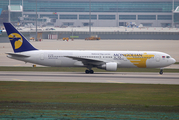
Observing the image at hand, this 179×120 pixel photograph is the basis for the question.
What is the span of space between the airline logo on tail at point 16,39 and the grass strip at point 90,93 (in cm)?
1135

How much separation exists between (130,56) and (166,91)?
14.0 metres

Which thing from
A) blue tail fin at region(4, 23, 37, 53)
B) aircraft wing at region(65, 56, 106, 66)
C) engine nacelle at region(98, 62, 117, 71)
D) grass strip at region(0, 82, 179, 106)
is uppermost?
blue tail fin at region(4, 23, 37, 53)

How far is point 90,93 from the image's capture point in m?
27.0

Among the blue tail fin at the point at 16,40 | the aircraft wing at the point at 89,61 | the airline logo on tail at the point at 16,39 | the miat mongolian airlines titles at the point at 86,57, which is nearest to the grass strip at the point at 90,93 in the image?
the aircraft wing at the point at 89,61

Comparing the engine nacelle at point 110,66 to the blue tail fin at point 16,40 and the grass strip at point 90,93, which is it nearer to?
the grass strip at point 90,93

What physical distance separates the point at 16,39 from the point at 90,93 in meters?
19.5

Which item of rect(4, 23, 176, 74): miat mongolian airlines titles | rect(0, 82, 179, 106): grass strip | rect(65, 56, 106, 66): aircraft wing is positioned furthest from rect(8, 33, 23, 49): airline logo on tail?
rect(0, 82, 179, 106): grass strip

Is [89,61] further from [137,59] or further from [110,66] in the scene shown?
[137,59]

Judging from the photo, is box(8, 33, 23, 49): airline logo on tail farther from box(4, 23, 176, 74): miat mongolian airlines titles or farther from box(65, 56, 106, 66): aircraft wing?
box(65, 56, 106, 66): aircraft wing

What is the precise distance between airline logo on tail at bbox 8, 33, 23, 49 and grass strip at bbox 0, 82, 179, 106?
11351mm

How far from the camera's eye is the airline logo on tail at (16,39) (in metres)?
42.0

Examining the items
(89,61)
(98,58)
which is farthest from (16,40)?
(98,58)

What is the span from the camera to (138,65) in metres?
41.7

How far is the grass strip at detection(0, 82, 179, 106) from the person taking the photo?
2388 centimetres
